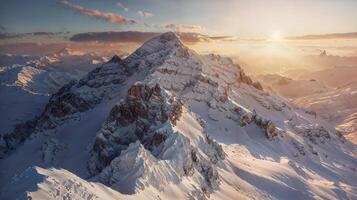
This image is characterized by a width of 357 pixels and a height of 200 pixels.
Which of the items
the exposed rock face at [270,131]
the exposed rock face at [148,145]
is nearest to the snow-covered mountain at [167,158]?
the exposed rock face at [148,145]

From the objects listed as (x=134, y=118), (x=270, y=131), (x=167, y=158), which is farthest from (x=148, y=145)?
(x=270, y=131)

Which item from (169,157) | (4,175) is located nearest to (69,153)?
(4,175)

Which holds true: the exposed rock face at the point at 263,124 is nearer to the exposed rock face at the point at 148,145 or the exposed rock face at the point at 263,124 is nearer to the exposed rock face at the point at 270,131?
the exposed rock face at the point at 270,131

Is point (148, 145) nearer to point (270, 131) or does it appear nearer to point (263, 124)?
point (263, 124)

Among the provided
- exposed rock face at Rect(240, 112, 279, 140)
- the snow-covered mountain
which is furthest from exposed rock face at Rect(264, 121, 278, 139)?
the snow-covered mountain

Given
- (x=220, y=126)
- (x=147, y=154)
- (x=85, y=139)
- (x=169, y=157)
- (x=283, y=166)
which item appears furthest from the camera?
(x=220, y=126)

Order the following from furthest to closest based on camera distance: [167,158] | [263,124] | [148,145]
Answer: [263,124] < [148,145] < [167,158]

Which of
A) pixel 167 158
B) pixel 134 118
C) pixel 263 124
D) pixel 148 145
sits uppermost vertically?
pixel 167 158

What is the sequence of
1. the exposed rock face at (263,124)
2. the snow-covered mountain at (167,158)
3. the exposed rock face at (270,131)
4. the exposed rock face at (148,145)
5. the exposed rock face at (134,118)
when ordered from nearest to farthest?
the snow-covered mountain at (167,158)
the exposed rock face at (148,145)
the exposed rock face at (134,118)
the exposed rock face at (270,131)
the exposed rock face at (263,124)

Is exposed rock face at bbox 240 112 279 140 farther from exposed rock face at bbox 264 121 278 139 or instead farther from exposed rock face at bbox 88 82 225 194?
exposed rock face at bbox 88 82 225 194

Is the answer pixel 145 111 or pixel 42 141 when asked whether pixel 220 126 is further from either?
pixel 42 141

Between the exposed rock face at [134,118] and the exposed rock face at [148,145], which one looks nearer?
the exposed rock face at [148,145]
